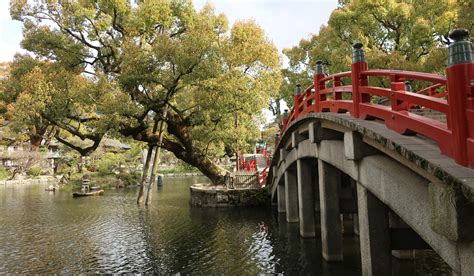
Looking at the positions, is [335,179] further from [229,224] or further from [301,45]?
[301,45]

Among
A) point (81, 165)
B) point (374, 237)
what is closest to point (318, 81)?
point (374, 237)

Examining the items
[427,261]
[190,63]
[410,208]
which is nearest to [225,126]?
[190,63]

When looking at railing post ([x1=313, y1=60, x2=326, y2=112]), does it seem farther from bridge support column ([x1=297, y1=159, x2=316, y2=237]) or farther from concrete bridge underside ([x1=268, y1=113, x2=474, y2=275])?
bridge support column ([x1=297, y1=159, x2=316, y2=237])

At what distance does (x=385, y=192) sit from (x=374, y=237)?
1.20 m

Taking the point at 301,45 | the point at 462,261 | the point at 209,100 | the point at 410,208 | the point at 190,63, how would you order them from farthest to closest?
the point at 301,45 < the point at 209,100 < the point at 190,63 < the point at 410,208 < the point at 462,261

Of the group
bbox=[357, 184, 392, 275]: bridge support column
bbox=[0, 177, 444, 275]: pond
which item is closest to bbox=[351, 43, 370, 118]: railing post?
bbox=[357, 184, 392, 275]: bridge support column

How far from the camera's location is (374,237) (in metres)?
7.13

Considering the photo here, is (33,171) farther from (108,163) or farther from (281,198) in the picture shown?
(281,198)

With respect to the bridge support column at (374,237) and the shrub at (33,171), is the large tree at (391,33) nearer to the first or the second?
the bridge support column at (374,237)

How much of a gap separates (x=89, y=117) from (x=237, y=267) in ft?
52.6

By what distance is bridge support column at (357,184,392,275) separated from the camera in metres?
7.08

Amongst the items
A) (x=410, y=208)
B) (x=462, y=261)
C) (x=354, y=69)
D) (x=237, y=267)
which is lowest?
(x=237, y=267)

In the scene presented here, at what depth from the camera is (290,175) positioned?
16.0m

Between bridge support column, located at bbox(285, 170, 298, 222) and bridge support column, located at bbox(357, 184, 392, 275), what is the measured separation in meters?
8.50
